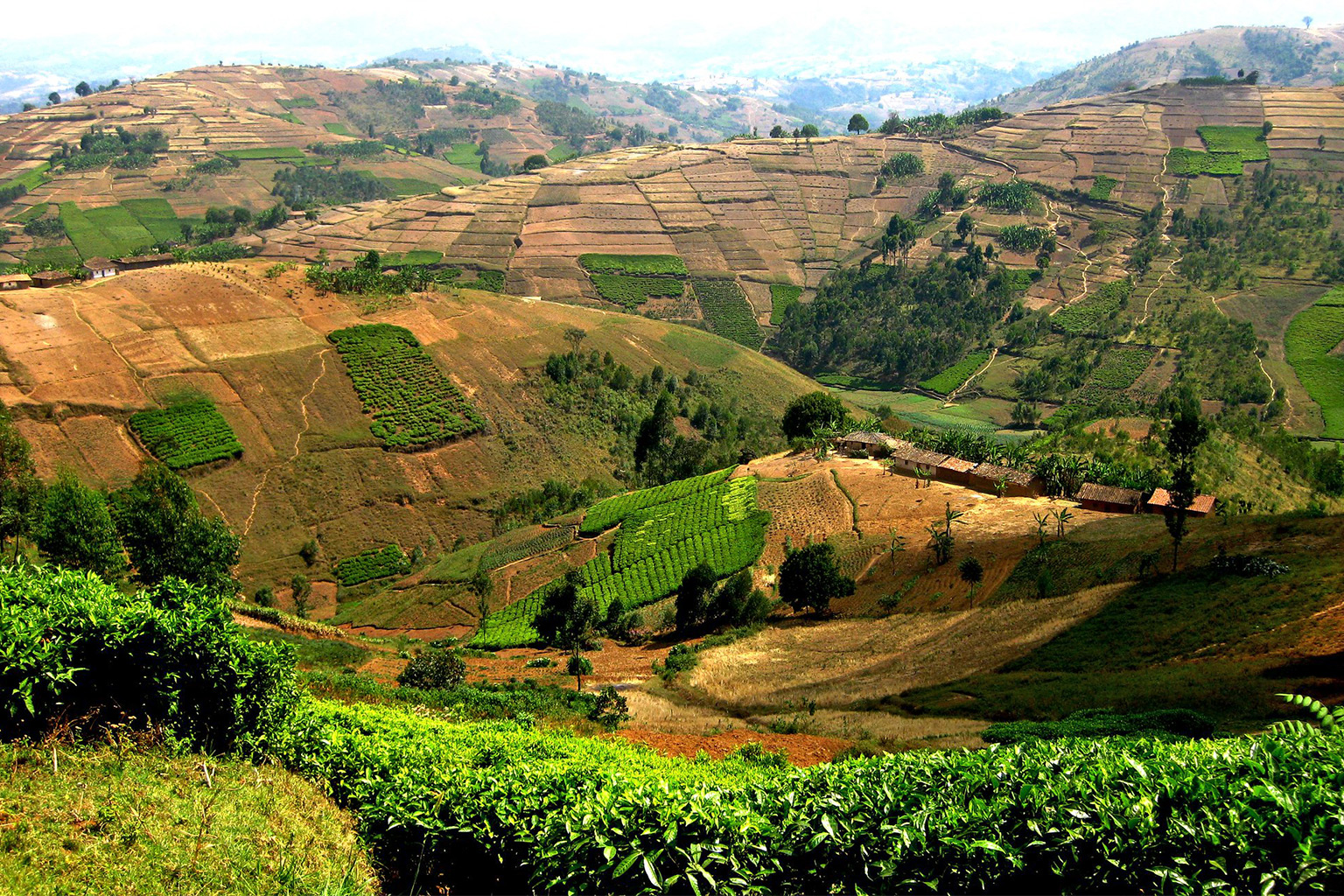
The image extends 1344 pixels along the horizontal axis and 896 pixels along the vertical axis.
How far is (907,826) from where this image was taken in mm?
10602

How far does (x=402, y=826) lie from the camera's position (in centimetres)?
1277

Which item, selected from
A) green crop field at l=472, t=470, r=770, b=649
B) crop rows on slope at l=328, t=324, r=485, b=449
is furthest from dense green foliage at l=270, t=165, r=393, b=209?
green crop field at l=472, t=470, r=770, b=649

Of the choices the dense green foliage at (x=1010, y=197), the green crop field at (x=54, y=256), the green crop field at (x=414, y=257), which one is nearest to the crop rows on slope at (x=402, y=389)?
the green crop field at (x=414, y=257)

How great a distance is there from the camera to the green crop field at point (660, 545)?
5544 cm

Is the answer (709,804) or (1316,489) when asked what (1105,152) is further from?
(709,804)

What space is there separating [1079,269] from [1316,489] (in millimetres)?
79485

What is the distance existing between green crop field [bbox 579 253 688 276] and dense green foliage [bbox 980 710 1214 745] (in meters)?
122

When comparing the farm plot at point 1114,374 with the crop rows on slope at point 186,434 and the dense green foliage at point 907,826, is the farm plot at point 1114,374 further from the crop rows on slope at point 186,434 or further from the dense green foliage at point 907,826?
the dense green foliage at point 907,826

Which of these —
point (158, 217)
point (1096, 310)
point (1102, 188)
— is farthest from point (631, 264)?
point (158, 217)

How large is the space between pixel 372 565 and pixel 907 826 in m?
62.1

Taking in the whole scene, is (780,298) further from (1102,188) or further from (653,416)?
(653,416)

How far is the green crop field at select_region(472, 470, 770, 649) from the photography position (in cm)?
5544

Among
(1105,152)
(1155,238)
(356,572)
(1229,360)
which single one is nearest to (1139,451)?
(1229,360)

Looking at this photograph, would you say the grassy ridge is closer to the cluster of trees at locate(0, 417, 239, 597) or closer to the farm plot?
the cluster of trees at locate(0, 417, 239, 597)
